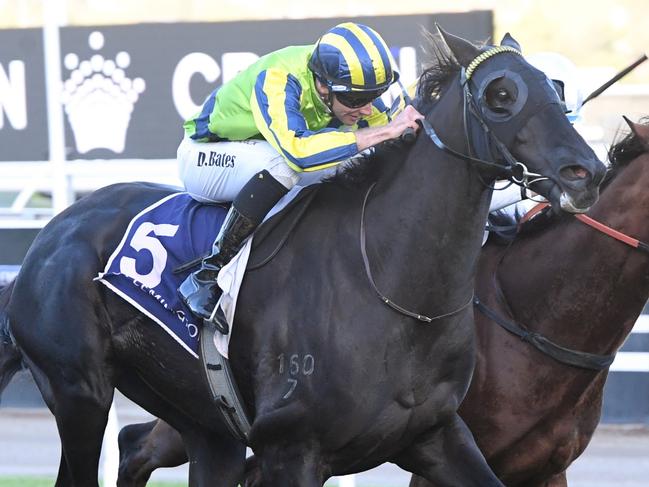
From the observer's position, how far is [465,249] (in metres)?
4.02

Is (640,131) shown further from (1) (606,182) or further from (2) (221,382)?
(2) (221,382)

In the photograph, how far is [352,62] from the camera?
4.09 metres

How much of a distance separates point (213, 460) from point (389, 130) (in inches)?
62.3

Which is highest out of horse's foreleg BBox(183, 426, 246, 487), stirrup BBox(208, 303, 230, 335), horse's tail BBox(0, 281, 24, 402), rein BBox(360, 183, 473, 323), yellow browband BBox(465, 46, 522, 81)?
yellow browband BBox(465, 46, 522, 81)

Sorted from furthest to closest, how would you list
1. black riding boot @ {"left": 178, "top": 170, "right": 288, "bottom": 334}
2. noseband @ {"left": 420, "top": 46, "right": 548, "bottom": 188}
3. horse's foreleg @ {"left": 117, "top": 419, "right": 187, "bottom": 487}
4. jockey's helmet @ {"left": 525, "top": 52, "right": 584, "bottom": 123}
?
1. horse's foreleg @ {"left": 117, "top": 419, "right": 187, "bottom": 487}
2. jockey's helmet @ {"left": 525, "top": 52, "right": 584, "bottom": 123}
3. black riding boot @ {"left": 178, "top": 170, "right": 288, "bottom": 334}
4. noseband @ {"left": 420, "top": 46, "right": 548, "bottom": 188}

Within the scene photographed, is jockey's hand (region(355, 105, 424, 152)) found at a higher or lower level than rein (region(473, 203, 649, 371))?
higher

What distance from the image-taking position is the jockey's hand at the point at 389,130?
13.2ft

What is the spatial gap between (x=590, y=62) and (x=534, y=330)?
60.9 ft

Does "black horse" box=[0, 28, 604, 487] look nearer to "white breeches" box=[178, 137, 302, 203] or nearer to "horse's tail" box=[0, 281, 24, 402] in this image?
"white breeches" box=[178, 137, 302, 203]

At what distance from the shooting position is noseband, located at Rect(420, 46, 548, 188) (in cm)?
377

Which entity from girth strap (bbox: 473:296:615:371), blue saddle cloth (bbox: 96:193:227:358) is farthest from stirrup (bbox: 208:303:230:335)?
girth strap (bbox: 473:296:615:371)

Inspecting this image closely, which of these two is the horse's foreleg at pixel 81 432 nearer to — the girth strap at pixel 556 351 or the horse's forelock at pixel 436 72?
the girth strap at pixel 556 351

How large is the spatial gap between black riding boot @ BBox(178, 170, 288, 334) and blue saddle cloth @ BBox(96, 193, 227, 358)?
11 centimetres

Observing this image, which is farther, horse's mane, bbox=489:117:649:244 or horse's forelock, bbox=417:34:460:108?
horse's mane, bbox=489:117:649:244
